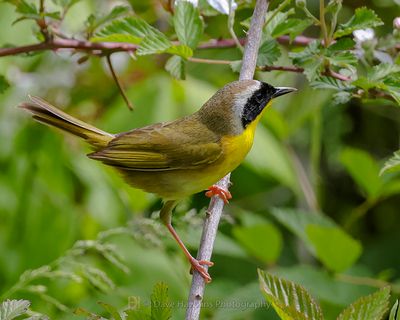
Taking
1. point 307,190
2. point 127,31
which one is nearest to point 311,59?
point 127,31

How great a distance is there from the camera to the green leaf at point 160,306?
1.45 m

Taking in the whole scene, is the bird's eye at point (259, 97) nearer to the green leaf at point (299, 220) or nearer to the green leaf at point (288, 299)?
the green leaf at point (299, 220)

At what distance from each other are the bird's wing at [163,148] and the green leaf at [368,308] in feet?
3.57

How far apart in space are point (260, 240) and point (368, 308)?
151 centimetres

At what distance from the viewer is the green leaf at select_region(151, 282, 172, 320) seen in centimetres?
145

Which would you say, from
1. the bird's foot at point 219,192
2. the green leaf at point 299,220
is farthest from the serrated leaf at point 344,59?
the green leaf at point 299,220

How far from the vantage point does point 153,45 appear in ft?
6.61

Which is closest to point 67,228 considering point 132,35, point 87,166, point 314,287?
point 87,166

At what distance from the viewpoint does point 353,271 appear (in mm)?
3139

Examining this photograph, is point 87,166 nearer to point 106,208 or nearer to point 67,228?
point 106,208

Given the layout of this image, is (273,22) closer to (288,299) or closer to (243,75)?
(243,75)

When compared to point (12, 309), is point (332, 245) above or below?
below

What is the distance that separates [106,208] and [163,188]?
109 centimetres

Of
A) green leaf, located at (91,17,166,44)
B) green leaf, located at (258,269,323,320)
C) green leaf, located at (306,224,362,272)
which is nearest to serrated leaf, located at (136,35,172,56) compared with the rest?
green leaf, located at (91,17,166,44)
